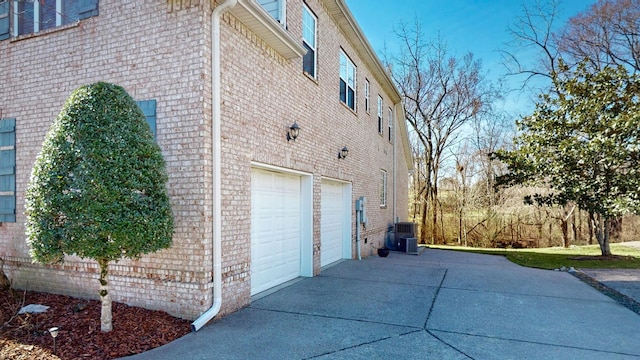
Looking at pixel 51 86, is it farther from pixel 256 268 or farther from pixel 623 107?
pixel 623 107

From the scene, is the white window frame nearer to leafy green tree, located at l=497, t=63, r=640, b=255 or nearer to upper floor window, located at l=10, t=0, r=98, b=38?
leafy green tree, located at l=497, t=63, r=640, b=255

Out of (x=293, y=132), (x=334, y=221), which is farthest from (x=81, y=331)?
(x=334, y=221)

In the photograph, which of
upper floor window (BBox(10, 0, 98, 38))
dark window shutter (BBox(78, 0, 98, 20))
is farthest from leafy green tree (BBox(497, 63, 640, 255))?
upper floor window (BBox(10, 0, 98, 38))

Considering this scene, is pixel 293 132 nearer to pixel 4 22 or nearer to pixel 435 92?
pixel 4 22

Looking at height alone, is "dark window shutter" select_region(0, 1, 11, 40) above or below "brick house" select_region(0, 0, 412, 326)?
above

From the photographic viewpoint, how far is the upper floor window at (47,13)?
591 cm

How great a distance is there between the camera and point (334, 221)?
1020cm

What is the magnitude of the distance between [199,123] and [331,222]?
5.59 m

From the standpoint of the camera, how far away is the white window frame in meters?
10.6

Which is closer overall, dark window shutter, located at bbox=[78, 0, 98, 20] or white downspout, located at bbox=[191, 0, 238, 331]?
white downspout, located at bbox=[191, 0, 238, 331]

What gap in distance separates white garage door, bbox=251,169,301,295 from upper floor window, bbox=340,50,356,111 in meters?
3.72

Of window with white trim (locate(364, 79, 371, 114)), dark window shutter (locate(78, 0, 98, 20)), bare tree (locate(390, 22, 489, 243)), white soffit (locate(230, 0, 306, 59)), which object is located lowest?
white soffit (locate(230, 0, 306, 59))

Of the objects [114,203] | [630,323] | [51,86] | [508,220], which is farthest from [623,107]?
[51,86]

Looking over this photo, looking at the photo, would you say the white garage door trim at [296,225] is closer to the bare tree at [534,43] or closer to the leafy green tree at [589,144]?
the leafy green tree at [589,144]
